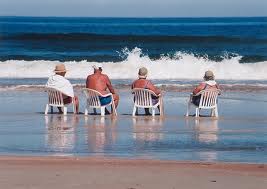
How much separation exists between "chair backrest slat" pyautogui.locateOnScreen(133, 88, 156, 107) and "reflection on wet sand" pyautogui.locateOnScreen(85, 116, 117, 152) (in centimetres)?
87

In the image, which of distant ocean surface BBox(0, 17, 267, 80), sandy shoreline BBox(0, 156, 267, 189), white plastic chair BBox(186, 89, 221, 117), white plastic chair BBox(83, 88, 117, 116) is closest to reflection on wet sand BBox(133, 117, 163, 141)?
white plastic chair BBox(83, 88, 117, 116)

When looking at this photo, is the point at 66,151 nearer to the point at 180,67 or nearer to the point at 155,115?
the point at 155,115

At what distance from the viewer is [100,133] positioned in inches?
526

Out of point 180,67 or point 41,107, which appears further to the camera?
point 180,67

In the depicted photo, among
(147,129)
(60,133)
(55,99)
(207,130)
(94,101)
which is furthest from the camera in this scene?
(55,99)

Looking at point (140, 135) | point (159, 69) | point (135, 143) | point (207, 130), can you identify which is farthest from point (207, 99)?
point (159, 69)

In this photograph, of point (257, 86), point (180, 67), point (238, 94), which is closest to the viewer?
point (238, 94)

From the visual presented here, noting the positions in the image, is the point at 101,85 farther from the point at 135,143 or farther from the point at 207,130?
the point at 135,143

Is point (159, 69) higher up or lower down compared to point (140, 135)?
higher up

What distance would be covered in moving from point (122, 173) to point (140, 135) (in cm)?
375

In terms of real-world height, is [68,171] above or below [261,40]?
below

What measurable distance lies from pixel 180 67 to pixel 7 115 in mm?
17108

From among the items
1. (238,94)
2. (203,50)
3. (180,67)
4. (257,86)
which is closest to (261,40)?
(203,50)

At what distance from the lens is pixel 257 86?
25688 mm
